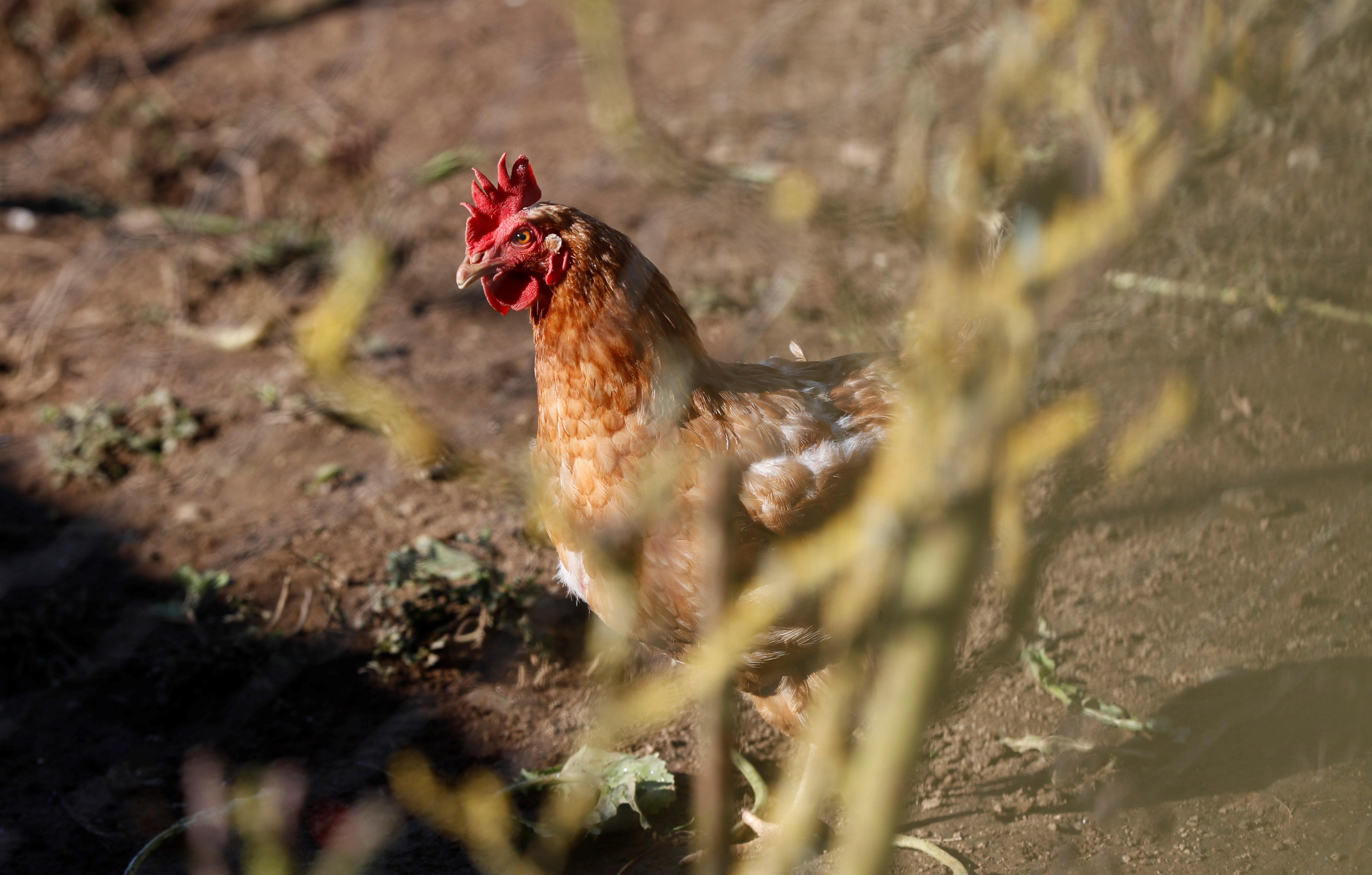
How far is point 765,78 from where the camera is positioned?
4250 millimetres

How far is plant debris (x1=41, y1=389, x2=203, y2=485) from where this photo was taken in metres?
2.90

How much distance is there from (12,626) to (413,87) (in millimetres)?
3042

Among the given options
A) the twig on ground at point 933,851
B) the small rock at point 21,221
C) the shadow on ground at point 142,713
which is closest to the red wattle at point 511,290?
the shadow on ground at point 142,713

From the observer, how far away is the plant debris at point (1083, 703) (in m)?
1.92

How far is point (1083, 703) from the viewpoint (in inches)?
78.7

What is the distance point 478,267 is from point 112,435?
6.21ft

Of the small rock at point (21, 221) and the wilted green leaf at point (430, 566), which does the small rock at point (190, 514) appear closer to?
the wilted green leaf at point (430, 566)

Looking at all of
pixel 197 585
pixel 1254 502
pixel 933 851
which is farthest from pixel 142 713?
pixel 1254 502

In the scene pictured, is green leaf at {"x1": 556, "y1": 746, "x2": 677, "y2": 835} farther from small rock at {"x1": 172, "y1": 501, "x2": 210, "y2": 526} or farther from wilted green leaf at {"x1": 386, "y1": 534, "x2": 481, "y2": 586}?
small rock at {"x1": 172, "y1": 501, "x2": 210, "y2": 526}

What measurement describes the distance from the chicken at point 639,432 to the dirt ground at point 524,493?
176 millimetres

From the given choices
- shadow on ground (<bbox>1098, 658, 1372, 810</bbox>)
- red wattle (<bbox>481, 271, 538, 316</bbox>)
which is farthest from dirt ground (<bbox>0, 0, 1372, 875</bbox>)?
red wattle (<bbox>481, 271, 538, 316</bbox>)

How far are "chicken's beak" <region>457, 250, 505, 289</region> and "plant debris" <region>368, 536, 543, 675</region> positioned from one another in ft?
2.67

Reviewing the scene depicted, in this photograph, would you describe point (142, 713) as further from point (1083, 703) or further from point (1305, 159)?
point (1305, 159)

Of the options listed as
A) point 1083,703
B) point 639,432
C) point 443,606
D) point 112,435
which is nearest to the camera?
point 639,432
